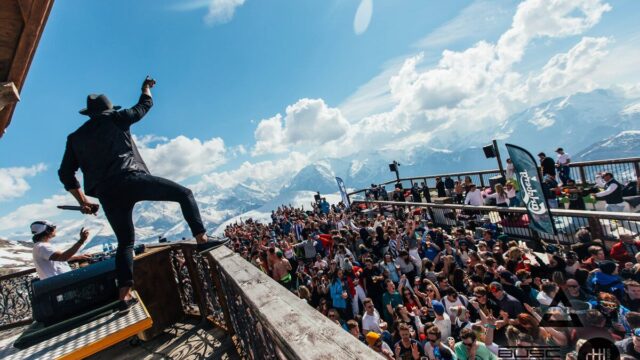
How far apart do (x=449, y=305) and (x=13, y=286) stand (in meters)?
9.32

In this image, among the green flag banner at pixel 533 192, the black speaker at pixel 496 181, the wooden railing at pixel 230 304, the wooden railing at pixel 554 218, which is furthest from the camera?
the black speaker at pixel 496 181

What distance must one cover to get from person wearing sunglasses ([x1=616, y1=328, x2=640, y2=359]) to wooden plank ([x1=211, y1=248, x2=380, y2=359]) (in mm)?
5046

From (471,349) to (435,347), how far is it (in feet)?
2.11

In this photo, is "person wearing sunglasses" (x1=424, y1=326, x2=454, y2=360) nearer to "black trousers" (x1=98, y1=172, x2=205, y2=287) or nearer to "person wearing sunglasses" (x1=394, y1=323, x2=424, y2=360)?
"person wearing sunglasses" (x1=394, y1=323, x2=424, y2=360)

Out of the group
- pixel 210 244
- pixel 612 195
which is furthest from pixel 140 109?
pixel 612 195

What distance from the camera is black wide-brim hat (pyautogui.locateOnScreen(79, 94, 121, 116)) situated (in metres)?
2.84

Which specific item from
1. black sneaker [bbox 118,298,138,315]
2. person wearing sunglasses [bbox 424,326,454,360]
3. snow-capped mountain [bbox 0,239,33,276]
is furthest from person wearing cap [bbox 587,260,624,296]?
snow-capped mountain [bbox 0,239,33,276]

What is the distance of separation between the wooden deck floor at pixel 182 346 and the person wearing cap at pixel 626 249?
738cm

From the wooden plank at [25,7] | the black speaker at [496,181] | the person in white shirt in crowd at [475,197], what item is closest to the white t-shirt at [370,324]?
the wooden plank at [25,7]

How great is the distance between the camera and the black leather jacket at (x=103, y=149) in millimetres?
2645

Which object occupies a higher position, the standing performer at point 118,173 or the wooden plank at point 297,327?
the standing performer at point 118,173

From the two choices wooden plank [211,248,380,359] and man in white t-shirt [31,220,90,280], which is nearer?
wooden plank [211,248,380,359]

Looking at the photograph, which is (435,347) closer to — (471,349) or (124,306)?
(471,349)

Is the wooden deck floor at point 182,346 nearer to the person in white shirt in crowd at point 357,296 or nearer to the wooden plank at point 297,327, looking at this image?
the wooden plank at point 297,327
